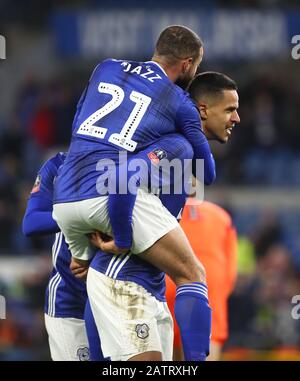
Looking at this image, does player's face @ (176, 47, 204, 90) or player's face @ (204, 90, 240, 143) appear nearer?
player's face @ (176, 47, 204, 90)

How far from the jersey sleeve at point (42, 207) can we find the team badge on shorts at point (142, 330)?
29.9 inches

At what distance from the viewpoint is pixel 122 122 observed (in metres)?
5.46

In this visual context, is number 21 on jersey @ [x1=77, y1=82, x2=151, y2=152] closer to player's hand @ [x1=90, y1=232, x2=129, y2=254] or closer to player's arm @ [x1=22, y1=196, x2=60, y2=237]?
player's hand @ [x1=90, y1=232, x2=129, y2=254]

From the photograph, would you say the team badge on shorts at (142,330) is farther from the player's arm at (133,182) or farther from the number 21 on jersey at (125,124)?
the number 21 on jersey at (125,124)

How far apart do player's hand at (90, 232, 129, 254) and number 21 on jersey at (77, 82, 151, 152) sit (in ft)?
1.49

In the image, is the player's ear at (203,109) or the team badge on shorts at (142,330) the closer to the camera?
the team badge on shorts at (142,330)

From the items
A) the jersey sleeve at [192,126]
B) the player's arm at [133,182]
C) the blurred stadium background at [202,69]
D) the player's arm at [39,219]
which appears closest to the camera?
the player's arm at [133,182]

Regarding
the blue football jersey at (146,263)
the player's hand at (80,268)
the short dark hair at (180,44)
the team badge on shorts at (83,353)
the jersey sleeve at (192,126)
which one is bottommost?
the team badge on shorts at (83,353)

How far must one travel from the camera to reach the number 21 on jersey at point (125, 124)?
543 cm

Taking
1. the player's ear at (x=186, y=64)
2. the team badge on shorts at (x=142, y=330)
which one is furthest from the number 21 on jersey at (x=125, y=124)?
the team badge on shorts at (x=142, y=330)

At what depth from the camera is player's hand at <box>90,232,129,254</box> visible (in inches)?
213

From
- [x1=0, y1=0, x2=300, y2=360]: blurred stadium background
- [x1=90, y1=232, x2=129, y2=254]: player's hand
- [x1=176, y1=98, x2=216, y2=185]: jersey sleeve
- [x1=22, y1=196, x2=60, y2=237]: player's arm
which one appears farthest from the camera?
[x1=0, y1=0, x2=300, y2=360]: blurred stadium background
